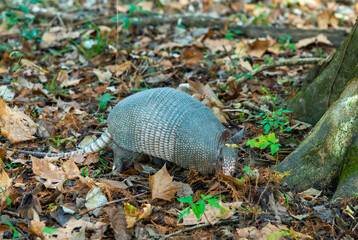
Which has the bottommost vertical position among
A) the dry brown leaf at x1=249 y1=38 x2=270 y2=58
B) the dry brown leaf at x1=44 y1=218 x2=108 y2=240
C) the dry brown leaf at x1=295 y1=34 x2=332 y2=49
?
the dry brown leaf at x1=44 y1=218 x2=108 y2=240

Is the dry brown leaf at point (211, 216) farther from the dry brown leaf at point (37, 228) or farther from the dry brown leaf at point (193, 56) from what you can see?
the dry brown leaf at point (193, 56)

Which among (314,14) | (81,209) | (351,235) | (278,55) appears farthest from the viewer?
(314,14)

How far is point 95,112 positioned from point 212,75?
85.1 inches

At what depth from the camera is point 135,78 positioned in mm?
6766

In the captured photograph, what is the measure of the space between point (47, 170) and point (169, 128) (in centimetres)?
145

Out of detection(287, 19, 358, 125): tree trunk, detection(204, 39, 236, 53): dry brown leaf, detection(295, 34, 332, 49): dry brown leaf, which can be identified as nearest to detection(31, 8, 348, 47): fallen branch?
detection(295, 34, 332, 49): dry brown leaf

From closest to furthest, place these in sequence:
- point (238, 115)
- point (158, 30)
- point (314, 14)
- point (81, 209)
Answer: point (81, 209), point (238, 115), point (158, 30), point (314, 14)

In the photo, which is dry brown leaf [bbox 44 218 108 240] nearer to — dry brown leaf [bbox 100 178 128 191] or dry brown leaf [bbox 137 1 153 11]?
dry brown leaf [bbox 100 178 128 191]

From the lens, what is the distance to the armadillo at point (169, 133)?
14.6 ft

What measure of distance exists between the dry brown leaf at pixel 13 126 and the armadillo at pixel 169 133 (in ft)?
1.58

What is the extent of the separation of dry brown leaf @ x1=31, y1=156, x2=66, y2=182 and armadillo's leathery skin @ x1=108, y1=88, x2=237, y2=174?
0.79 metres

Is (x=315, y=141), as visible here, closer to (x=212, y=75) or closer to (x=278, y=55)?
(x=212, y=75)

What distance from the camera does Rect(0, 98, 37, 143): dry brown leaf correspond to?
5.07 metres

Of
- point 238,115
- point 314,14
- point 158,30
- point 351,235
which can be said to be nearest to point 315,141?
point 351,235
